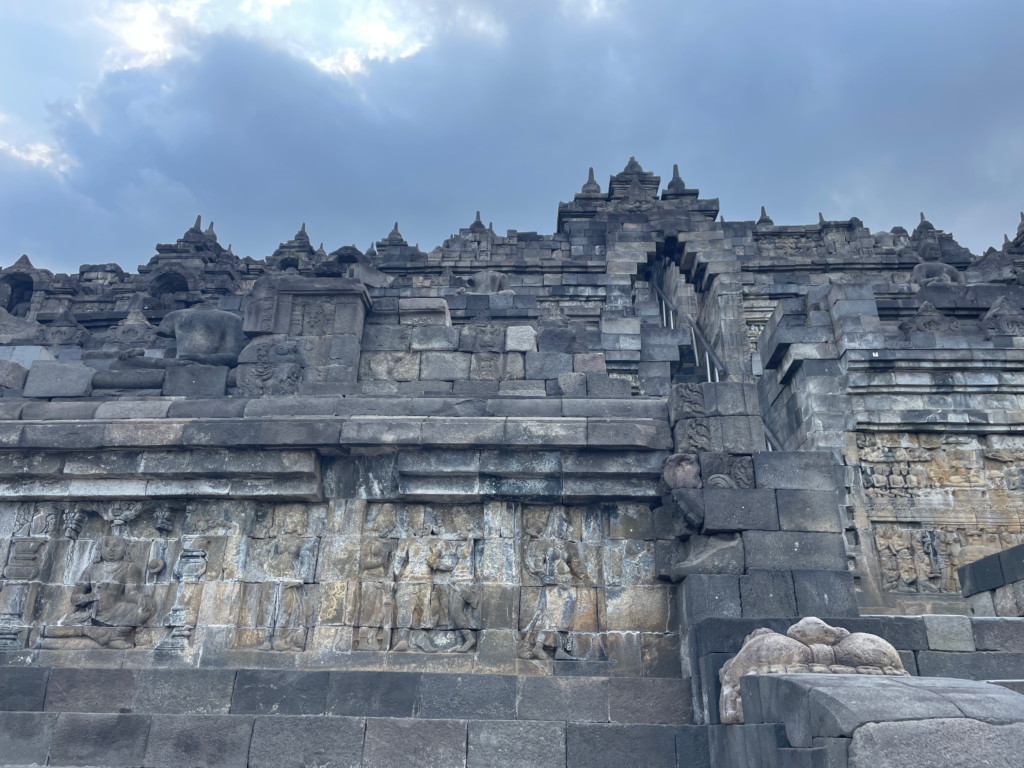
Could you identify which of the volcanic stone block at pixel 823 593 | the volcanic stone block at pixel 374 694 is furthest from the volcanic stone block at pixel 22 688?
the volcanic stone block at pixel 823 593

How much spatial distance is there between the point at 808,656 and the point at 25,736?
21.4 feet

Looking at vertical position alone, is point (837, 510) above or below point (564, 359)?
below

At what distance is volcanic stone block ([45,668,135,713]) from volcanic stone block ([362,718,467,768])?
7.97ft

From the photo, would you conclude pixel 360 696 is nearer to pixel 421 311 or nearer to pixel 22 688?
pixel 22 688

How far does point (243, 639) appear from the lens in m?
7.04

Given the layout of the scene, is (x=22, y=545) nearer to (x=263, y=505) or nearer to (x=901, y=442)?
(x=263, y=505)

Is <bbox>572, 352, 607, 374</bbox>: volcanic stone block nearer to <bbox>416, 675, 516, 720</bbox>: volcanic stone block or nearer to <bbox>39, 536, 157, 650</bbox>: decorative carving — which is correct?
<bbox>416, 675, 516, 720</bbox>: volcanic stone block

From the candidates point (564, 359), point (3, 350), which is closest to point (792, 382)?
point (564, 359)

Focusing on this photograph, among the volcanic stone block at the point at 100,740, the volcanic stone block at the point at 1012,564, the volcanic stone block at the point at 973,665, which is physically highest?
the volcanic stone block at the point at 1012,564

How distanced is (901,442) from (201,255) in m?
23.4

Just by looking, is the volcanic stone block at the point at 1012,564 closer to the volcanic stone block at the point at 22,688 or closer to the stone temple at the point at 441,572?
the stone temple at the point at 441,572

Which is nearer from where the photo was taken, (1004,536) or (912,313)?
(1004,536)

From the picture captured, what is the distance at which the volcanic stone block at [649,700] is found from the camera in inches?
251

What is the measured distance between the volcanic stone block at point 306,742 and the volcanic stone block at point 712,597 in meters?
2.98
